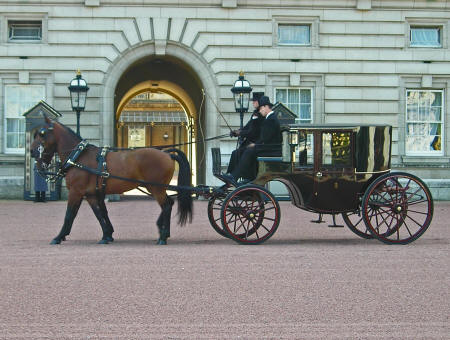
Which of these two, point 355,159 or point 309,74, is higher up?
point 309,74

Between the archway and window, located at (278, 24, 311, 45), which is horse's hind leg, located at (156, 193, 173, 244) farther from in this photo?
window, located at (278, 24, 311, 45)

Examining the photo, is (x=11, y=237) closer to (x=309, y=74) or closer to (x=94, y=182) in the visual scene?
(x=94, y=182)

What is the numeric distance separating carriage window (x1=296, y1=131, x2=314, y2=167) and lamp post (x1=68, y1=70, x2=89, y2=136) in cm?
1016

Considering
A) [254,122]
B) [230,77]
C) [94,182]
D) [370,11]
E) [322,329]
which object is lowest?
[322,329]

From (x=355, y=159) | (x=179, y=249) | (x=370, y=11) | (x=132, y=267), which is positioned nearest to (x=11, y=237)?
(x=179, y=249)

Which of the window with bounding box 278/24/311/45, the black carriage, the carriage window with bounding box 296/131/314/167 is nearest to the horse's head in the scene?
the black carriage

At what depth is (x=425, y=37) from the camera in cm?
2259

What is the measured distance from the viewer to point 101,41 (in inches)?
845

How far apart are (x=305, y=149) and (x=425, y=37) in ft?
42.3

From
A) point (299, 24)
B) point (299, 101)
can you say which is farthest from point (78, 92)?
point (299, 24)

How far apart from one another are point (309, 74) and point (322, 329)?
662 inches

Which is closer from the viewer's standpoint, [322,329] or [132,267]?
[322,329]

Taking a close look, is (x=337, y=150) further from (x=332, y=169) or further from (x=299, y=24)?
(x=299, y=24)

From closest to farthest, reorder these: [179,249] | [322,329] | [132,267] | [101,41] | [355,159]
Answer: [322,329], [132,267], [179,249], [355,159], [101,41]
